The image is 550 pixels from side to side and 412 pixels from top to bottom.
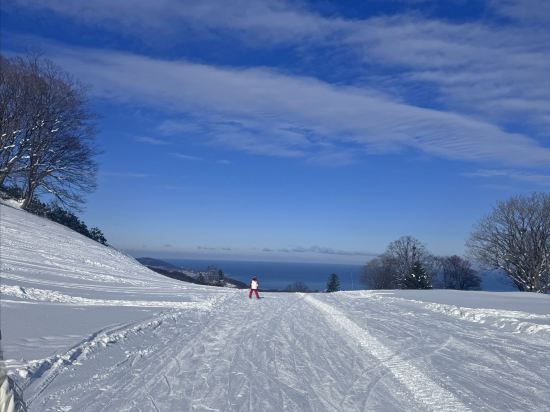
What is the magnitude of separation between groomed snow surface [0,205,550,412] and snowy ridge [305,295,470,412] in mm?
28

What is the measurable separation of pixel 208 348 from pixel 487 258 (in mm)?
46001

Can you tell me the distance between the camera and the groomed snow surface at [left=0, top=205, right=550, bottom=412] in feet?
21.9

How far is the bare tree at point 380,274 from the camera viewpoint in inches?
3189

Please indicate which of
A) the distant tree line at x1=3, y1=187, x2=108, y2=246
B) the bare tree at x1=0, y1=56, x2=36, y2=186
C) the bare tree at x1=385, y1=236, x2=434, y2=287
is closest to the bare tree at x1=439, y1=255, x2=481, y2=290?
the bare tree at x1=385, y1=236, x2=434, y2=287

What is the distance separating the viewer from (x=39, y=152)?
1383 inches

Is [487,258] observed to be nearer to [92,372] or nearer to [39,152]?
[39,152]

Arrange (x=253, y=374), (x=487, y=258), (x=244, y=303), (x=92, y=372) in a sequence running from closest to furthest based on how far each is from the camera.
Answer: (x=92, y=372)
(x=253, y=374)
(x=244, y=303)
(x=487, y=258)

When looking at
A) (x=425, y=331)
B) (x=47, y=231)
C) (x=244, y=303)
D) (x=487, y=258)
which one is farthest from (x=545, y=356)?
(x=487, y=258)

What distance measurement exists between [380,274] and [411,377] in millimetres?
79130

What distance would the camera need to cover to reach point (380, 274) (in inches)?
3354

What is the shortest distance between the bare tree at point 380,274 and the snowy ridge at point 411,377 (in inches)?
2621

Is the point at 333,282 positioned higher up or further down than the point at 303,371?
higher up

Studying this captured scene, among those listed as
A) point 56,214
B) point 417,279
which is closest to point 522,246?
point 417,279

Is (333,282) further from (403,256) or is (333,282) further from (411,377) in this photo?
(411,377)
